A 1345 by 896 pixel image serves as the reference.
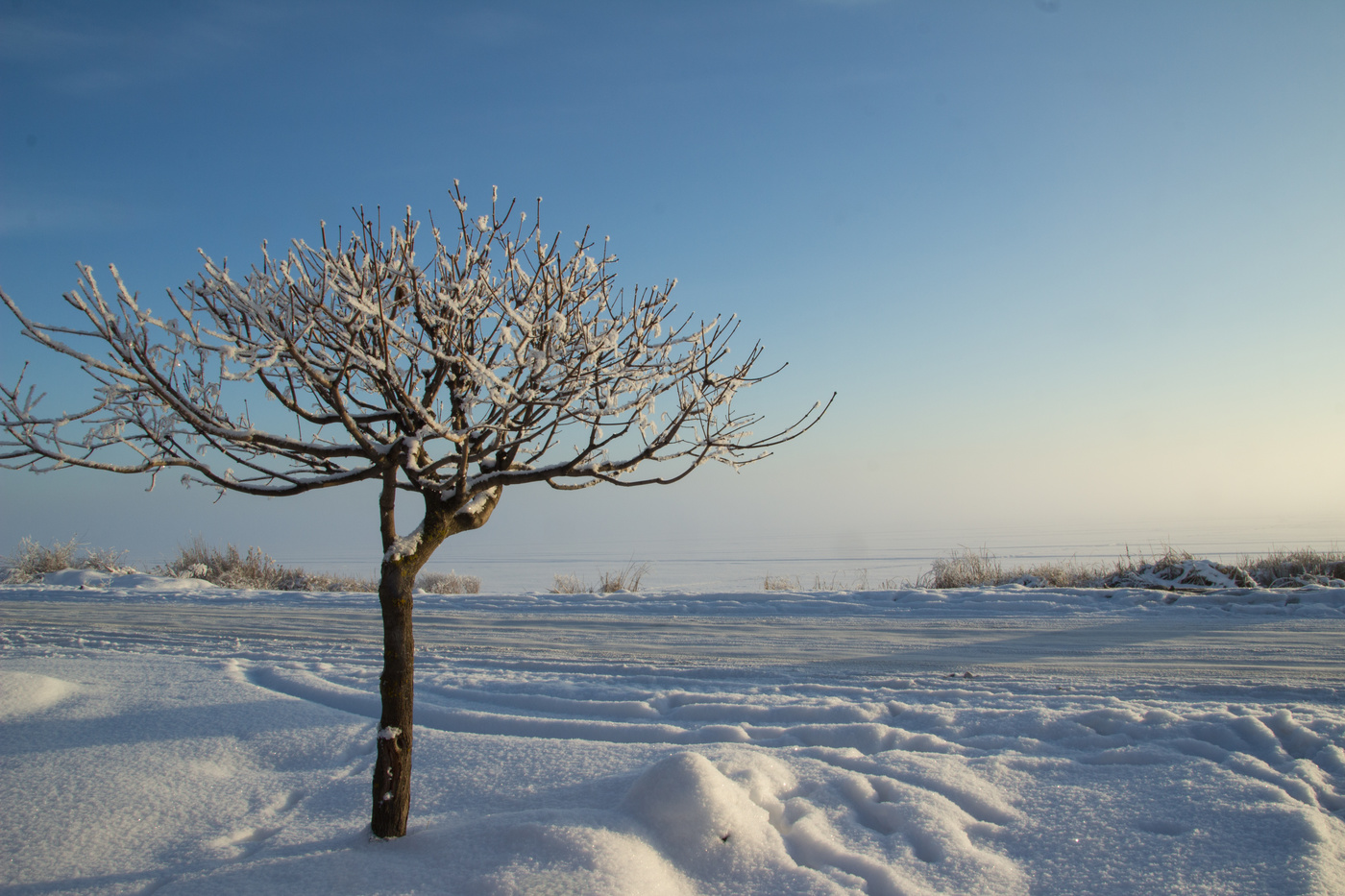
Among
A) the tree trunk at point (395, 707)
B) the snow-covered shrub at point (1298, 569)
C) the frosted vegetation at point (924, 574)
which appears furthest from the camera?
the frosted vegetation at point (924, 574)

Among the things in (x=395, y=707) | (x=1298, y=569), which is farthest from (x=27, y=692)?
(x=1298, y=569)

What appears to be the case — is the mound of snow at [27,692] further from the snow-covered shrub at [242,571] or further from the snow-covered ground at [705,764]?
the snow-covered shrub at [242,571]

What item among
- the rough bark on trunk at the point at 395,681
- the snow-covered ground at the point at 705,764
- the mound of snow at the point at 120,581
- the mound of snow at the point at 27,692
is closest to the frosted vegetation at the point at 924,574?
the mound of snow at the point at 120,581

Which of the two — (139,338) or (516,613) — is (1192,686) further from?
(516,613)

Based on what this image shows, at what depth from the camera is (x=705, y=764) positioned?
2.86 metres

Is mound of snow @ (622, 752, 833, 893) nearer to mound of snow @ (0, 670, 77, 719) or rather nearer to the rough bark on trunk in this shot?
the rough bark on trunk

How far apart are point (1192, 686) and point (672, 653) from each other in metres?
4.34

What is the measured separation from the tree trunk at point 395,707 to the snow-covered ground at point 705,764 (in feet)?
0.49

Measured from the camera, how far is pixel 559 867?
2.35 meters

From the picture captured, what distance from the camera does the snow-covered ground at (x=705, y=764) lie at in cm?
253

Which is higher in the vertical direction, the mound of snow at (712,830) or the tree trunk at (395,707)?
the tree trunk at (395,707)

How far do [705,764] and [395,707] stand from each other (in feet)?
4.16

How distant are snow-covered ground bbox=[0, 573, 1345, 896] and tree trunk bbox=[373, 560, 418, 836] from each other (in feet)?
0.49

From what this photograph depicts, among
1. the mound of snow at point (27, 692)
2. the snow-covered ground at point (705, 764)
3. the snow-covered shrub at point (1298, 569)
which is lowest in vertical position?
the snow-covered ground at point (705, 764)
